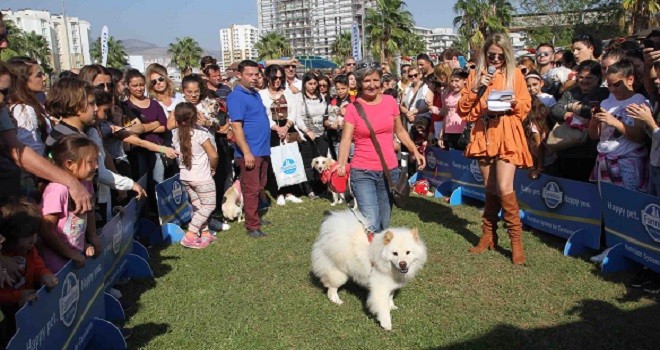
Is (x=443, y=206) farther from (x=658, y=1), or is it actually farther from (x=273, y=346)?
(x=658, y=1)

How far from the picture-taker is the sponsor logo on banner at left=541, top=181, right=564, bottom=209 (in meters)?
6.09

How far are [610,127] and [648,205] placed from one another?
88cm

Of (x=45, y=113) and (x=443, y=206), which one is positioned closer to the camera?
(x=45, y=113)

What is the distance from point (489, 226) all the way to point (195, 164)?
12.2 feet

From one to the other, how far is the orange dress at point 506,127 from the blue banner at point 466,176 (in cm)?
258

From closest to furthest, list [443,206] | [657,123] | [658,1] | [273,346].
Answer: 1. [273,346]
2. [657,123]
3. [443,206]
4. [658,1]

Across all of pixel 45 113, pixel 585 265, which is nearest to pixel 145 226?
pixel 45 113

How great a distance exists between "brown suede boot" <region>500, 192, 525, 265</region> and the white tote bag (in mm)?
4444

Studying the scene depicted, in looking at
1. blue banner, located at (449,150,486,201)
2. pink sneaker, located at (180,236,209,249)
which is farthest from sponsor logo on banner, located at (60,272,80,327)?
blue banner, located at (449,150,486,201)

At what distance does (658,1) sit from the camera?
33812 millimetres

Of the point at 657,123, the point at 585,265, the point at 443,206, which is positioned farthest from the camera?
the point at 443,206

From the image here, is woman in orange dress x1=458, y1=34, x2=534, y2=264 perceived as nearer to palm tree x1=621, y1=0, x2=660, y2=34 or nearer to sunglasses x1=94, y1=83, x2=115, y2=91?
sunglasses x1=94, y1=83, x2=115, y2=91

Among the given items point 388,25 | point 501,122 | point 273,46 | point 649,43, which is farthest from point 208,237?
point 273,46

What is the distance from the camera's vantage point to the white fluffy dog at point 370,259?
4082 millimetres
